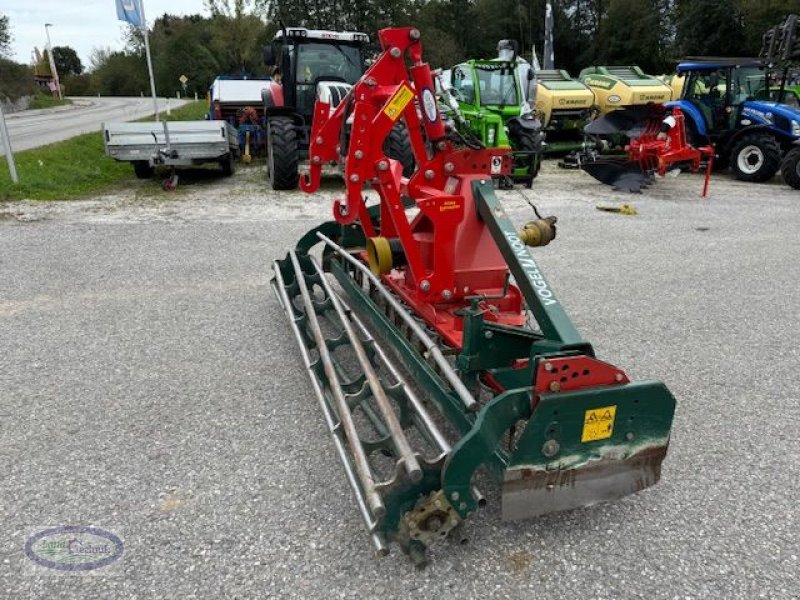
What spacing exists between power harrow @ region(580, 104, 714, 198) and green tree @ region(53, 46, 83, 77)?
85064mm

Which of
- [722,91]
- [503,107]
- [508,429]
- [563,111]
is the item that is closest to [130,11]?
[503,107]

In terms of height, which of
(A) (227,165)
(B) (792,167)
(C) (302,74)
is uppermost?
(C) (302,74)

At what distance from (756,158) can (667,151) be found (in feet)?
9.38

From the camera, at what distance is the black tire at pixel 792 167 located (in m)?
11.5

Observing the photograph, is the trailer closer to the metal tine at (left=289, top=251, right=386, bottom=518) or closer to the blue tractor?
the metal tine at (left=289, top=251, right=386, bottom=518)

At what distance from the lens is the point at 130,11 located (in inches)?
575

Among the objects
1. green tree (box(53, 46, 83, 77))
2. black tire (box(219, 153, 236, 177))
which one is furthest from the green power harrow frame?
green tree (box(53, 46, 83, 77))

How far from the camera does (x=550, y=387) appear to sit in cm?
242

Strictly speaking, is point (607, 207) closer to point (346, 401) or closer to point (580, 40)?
point (346, 401)

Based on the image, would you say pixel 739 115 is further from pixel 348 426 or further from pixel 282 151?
pixel 348 426

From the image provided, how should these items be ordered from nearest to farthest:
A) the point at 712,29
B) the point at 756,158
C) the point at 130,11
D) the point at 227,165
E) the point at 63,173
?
the point at 63,173 < the point at 227,165 < the point at 756,158 < the point at 130,11 < the point at 712,29

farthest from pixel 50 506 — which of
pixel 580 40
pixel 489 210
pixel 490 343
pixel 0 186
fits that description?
pixel 580 40

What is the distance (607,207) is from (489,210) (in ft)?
22.9

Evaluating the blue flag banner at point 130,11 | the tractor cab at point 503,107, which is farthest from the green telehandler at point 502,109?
the blue flag banner at point 130,11
